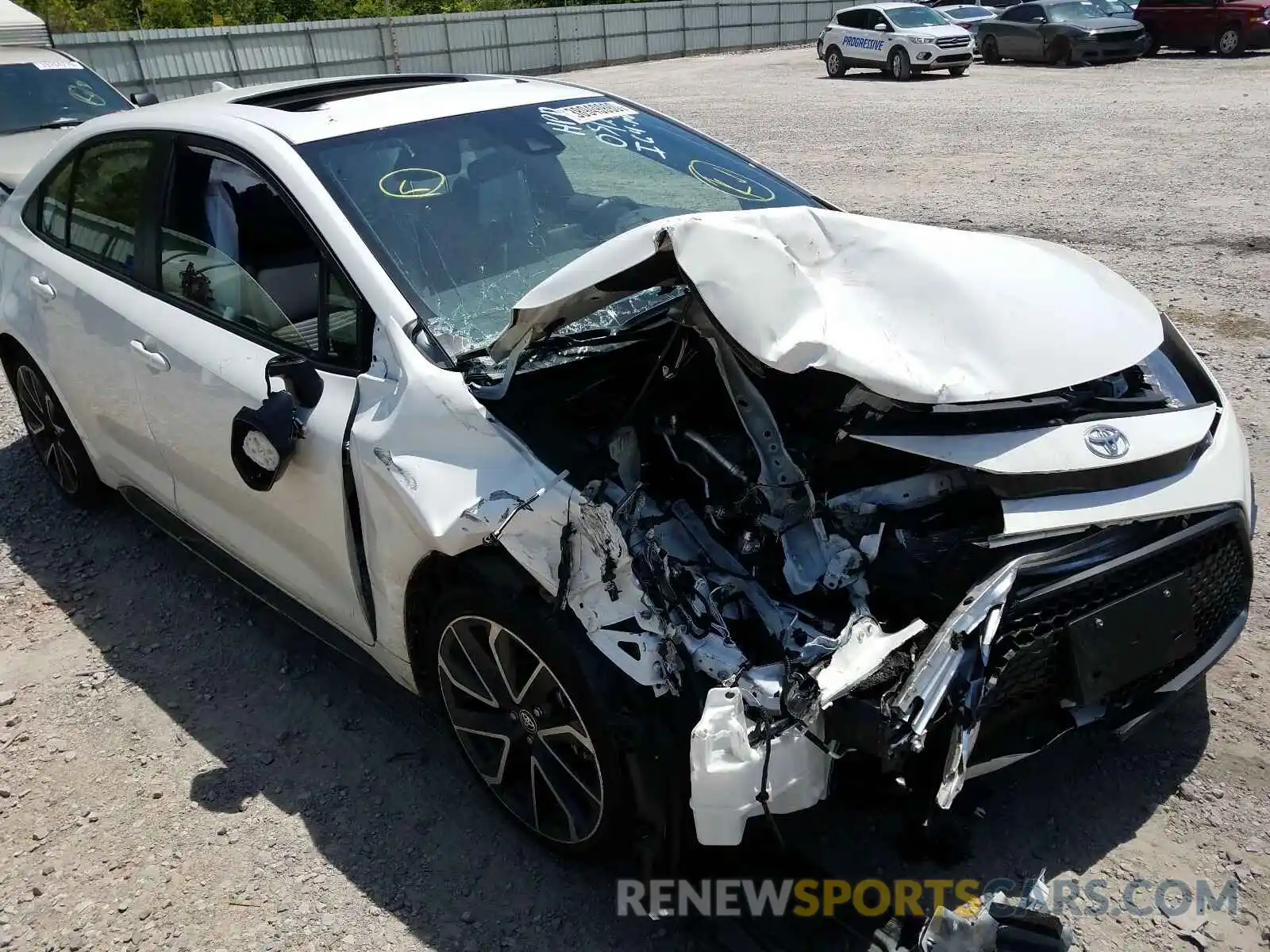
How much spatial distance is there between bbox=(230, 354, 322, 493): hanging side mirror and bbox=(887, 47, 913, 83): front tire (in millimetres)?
20903

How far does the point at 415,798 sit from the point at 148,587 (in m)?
1.80

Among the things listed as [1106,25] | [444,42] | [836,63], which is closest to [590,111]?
[1106,25]

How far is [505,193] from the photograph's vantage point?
10.4 feet

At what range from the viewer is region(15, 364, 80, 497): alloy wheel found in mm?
4355

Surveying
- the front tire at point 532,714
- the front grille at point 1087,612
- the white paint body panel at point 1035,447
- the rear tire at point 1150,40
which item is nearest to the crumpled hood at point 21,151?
the front tire at point 532,714

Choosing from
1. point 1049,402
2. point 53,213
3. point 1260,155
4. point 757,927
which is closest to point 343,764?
point 757,927

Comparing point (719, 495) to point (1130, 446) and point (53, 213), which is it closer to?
point (1130, 446)

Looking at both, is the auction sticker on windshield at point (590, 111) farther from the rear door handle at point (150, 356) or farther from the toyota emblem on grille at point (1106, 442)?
the toyota emblem on grille at point (1106, 442)

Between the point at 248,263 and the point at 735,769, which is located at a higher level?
the point at 248,263

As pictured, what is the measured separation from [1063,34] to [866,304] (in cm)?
2170

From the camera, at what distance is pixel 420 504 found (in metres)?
2.45

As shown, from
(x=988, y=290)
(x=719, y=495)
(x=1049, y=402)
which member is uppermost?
(x=988, y=290)

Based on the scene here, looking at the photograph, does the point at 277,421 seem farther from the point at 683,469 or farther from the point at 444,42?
the point at 444,42

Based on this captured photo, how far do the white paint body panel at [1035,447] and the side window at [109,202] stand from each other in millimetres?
2726
